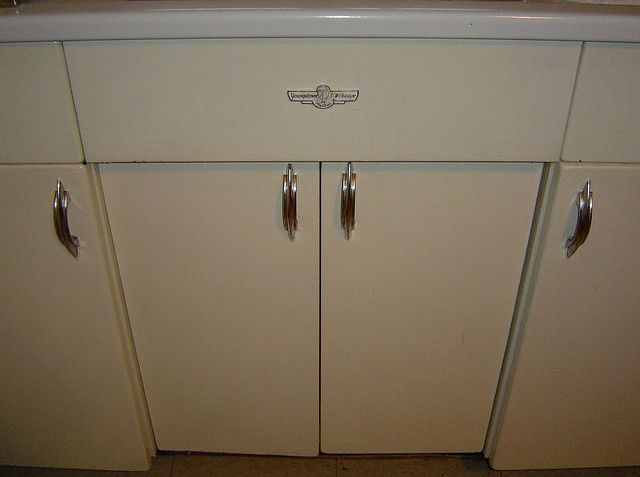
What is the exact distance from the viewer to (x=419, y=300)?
0.77 meters

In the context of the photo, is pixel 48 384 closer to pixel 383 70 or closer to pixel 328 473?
pixel 328 473

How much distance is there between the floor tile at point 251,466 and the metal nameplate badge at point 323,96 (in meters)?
0.72

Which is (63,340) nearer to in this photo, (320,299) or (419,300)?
(320,299)

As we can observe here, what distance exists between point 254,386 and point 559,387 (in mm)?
516

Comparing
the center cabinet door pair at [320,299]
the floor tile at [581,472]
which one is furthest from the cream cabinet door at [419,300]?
the floor tile at [581,472]

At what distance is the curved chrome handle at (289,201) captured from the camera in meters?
0.66

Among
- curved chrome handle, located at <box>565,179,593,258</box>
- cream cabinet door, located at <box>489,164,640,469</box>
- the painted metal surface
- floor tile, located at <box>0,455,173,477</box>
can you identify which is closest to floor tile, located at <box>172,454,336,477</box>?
floor tile, located at <box>0,455,173,477</box>

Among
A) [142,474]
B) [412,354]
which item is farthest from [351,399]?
[142,474]

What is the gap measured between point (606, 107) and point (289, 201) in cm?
41

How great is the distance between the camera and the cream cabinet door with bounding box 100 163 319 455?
68cm

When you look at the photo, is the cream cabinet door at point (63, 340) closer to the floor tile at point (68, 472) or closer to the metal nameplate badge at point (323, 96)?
the floor tile at point (68, 472)

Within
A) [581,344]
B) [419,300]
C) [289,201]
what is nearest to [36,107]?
[289,201]

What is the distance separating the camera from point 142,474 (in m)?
0.96

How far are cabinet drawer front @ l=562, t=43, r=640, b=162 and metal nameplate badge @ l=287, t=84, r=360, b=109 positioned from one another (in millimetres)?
273
